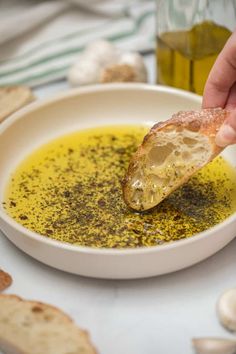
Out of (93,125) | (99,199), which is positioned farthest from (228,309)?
(93,125)

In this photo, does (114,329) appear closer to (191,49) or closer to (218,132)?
(218,132)

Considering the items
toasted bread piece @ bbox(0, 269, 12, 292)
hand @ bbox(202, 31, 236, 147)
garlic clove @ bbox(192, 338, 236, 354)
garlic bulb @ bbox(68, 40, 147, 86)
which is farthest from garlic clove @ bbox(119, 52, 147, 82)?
garlic clove @ bbox(192, 338, 236, 354)

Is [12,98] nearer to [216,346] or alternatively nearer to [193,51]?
[193,51]

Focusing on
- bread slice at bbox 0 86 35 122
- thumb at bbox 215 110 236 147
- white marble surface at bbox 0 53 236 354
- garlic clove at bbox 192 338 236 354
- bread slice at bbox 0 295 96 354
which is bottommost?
white marble surface at bbox 0 53 236 354

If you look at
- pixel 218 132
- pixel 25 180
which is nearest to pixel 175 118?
pixel 218 132

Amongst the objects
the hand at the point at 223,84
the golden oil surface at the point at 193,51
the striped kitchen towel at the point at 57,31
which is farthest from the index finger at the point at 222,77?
the striped kitchen towel at the point at 57,31

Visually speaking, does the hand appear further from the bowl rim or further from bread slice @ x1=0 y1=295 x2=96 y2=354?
bread slice @ x1=0 y1=295 x2=96 y2=354
